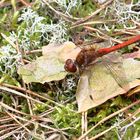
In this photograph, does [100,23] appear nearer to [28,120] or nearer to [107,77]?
[107,77]

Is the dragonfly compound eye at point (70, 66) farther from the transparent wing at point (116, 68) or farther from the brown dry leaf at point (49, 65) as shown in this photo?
the transparent wing at point (116, 68)

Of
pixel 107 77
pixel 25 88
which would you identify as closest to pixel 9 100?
pixel 25 88


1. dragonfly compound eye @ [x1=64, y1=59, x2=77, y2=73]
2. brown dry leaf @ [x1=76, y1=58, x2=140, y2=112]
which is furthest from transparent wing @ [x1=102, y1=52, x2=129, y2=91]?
dragonfly compound eye @ [x1=64, y1=59, x2=77, y2=73]

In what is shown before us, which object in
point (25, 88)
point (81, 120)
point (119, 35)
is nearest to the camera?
point (81, 120)

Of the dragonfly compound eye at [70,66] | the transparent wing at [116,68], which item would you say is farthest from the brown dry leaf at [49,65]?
the transparent wing at [116,68]

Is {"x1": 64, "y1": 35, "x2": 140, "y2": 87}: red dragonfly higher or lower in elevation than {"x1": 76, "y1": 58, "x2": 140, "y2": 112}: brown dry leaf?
higher

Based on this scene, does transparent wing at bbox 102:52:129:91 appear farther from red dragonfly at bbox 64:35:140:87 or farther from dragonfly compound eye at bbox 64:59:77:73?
dragonfly compound eye at bbox 64:59:77:73
